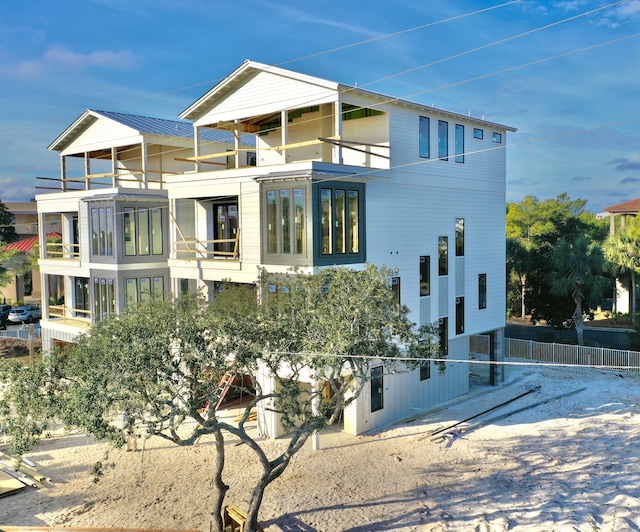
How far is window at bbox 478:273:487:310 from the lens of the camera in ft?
91.5

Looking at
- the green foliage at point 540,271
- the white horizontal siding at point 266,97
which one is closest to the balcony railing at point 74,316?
the white horizontal siding at point 266,97

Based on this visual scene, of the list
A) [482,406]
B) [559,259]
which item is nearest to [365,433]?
[482,406]

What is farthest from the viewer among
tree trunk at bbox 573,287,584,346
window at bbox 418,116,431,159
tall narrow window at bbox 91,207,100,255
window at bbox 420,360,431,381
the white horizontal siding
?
tree trunk at bbox 573,287,584,346

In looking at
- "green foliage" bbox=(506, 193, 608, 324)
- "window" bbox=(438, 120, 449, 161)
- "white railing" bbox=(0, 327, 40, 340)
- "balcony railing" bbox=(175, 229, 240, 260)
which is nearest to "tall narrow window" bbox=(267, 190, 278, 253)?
"balcony railing" bbox=(175, 229, 240, 260)

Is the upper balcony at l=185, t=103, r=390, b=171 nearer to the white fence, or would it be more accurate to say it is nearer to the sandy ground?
the sandy ground

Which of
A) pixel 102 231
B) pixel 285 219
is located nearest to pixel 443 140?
pixel 285 219

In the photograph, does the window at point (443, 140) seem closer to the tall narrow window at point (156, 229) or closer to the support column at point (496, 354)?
the support column at point (496, 354)

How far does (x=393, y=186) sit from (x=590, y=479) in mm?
12131

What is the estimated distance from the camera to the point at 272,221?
20984mm

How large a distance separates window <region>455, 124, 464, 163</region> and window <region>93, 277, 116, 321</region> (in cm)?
1652

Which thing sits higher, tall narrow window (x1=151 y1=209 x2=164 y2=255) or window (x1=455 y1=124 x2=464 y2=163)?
window (x1=455 y1=124 x2=464 y2=163)

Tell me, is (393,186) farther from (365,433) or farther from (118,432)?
(118,432)

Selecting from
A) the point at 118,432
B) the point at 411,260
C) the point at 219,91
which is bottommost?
the point at 118,432

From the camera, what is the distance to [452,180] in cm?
2583
